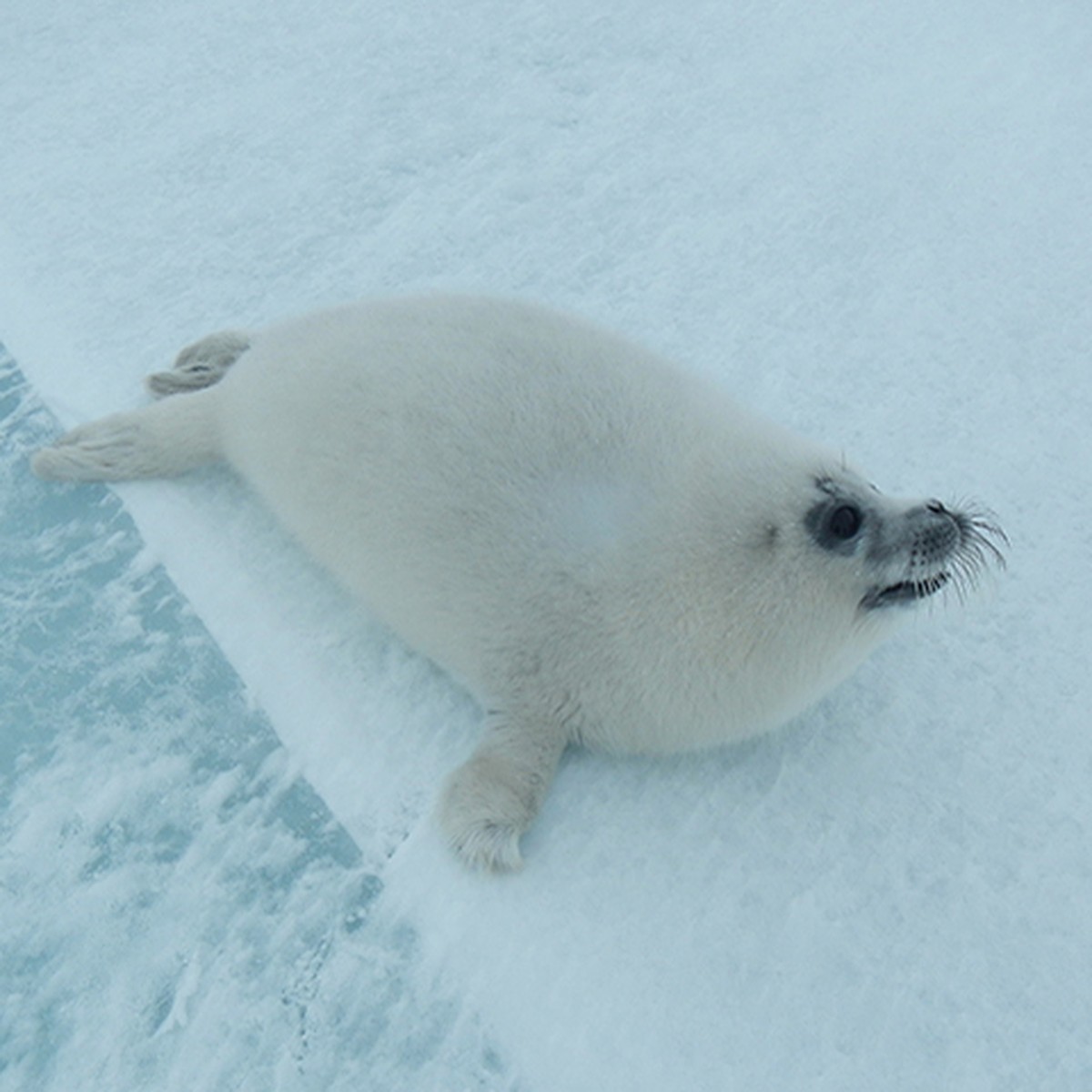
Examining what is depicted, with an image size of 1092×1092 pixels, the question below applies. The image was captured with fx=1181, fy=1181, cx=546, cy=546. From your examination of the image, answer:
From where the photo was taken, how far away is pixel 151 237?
311cm

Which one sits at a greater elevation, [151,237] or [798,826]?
[151,237]

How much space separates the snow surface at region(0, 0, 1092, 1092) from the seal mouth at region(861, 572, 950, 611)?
0.31m

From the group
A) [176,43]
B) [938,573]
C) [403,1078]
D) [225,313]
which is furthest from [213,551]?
[176,43]

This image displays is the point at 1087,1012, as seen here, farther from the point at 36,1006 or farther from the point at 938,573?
the point at 36,1006

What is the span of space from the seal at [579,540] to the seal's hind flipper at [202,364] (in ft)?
1.53

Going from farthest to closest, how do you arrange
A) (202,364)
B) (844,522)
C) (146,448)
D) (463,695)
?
(202,364) < (146,448) < (463,695) < (844,522)

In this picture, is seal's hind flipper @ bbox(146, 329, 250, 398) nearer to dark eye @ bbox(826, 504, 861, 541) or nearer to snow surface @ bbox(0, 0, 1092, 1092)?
snow surface @ bbox(0, 0, 1092, 1092)

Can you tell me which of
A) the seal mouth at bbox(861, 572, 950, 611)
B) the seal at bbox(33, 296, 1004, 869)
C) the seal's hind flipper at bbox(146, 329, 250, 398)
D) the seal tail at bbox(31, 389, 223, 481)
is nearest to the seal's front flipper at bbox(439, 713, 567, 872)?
the seal at bbox(33, 296, 1004, 869)

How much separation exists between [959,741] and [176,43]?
126 inches

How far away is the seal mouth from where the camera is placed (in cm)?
191

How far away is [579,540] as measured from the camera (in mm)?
1972

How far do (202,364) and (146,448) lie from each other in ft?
0.90

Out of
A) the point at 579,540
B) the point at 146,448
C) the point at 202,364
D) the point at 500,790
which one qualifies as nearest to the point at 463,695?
the point at 500,790

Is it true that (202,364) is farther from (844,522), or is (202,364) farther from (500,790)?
(844,522)
